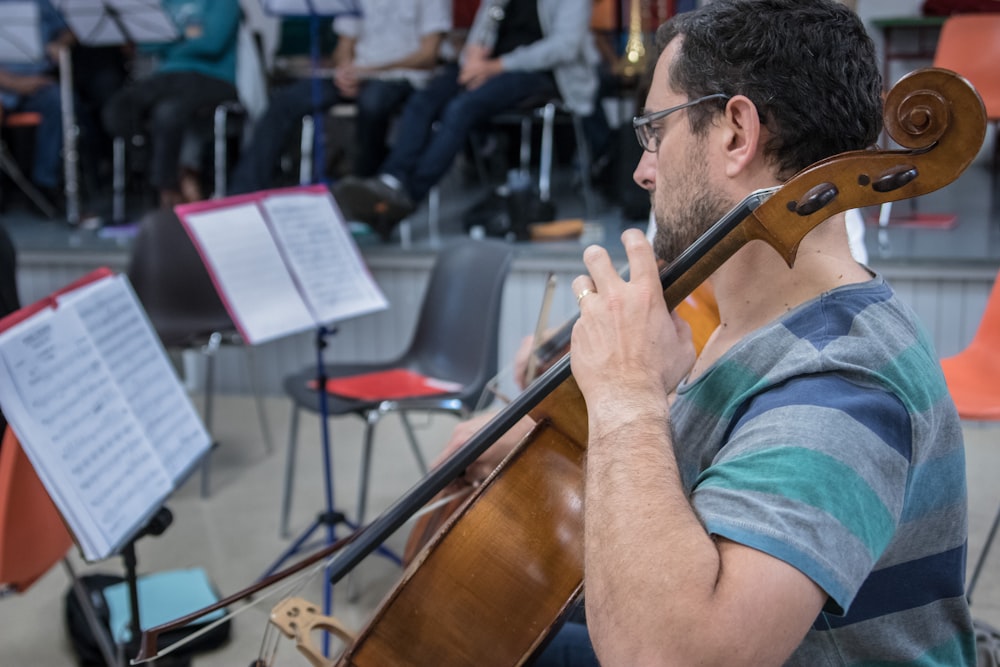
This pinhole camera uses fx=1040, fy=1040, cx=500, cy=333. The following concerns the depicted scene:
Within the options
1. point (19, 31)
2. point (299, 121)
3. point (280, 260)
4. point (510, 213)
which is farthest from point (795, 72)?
point (19, 31)

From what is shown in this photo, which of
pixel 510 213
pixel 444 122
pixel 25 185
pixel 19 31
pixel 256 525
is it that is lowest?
pixel 256 525

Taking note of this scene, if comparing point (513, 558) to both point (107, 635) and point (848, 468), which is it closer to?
point (848, 468)

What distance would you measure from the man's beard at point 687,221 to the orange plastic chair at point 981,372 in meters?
1.31

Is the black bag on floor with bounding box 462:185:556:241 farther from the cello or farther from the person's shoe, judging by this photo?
the cello

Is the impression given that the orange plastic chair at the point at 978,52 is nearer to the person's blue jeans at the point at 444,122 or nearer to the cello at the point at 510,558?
the person's blue jeans at the point at 444,122

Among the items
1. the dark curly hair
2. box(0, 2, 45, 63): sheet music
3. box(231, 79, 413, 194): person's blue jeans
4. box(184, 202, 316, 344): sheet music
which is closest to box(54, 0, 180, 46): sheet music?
box(0, 2, 45, 63): sheet music

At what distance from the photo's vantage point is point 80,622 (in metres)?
2.11

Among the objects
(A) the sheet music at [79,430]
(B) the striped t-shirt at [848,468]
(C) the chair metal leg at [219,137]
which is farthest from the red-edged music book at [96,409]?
(C) the chair metal leg at [219,137]

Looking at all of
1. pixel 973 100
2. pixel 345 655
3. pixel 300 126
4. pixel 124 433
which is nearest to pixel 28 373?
pixel 124 433

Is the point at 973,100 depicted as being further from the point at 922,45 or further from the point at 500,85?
the point at 922,45

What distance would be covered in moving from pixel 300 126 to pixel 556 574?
417 centimetres

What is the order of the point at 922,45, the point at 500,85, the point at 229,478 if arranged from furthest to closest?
the point at 922,45, the point at 500,85, the point at 229,478

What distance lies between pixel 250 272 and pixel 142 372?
62cm

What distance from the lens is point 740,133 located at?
3.13 ft
